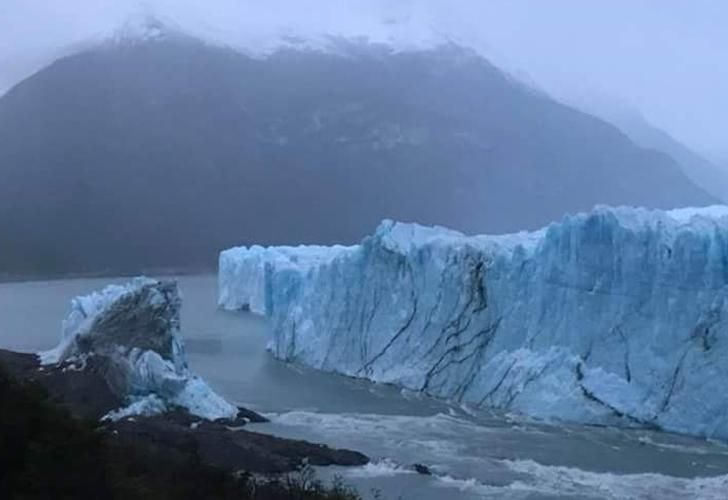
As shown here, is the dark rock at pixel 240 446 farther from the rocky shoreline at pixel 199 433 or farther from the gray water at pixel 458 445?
the gray water at pixel 458 445

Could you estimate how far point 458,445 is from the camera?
1291 centimetres

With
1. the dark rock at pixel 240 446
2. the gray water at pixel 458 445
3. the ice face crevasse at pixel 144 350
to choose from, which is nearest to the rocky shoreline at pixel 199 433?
the dark rock at pixel 240 446

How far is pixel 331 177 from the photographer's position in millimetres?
53688

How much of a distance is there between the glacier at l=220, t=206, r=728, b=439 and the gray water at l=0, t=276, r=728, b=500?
0.36 m

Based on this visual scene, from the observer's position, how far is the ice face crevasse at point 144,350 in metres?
13.7

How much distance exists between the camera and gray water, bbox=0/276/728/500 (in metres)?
11.1

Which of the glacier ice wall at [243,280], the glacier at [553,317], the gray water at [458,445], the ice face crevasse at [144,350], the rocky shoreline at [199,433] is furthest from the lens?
the glacier ice wall at [243,280]

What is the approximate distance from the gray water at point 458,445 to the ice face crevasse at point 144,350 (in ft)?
3.14

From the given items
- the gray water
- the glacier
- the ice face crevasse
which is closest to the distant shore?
the gray water

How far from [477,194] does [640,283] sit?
1538 inches

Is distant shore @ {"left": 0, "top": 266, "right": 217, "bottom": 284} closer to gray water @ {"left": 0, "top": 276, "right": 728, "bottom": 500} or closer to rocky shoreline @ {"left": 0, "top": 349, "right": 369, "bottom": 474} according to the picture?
gray water @ {"left": 0, "top": 276, "right": 728, "bottom": 500}

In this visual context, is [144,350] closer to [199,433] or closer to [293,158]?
[199,433]

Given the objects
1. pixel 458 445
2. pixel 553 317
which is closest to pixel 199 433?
pixel 458 445

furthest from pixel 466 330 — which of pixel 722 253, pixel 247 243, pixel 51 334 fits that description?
pixel 247 243
